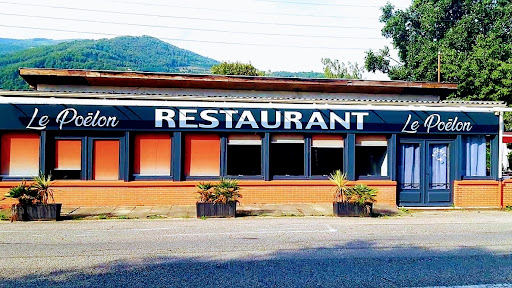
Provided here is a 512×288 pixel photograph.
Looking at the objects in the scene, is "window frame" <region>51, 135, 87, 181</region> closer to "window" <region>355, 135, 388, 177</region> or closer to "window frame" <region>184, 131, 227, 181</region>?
"window frame" <region>184, 131, 227, 181</region>

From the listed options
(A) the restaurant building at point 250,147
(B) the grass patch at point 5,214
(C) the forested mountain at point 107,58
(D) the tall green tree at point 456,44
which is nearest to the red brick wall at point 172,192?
(A) the restaurant building at point 250,147

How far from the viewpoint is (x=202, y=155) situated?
53.5ft

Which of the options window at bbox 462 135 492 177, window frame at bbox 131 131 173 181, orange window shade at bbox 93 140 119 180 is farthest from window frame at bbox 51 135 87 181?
window at bbox 462 135 492 177

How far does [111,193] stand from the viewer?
51.0 ft

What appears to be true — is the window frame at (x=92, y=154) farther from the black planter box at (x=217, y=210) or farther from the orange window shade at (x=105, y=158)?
the black planter box at (x=217, y=210)

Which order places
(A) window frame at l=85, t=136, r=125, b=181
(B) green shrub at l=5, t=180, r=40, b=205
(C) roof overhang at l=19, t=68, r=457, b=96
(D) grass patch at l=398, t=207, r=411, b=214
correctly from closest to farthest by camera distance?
(B) green shrub at l=5, t=180, r=40, b=205
(D) grass patch at l=398, t=207, r=411, b=214
(A) window frame at l=85, t=136, r=125, b=181
(C) roof overhang at l=19, t=68, r=457, b=96

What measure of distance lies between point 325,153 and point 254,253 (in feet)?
28.8

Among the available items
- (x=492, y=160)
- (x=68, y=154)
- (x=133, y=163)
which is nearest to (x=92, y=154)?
(x=68, y=154)

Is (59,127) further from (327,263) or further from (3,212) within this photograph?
(327,263)

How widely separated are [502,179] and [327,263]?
1206 cm

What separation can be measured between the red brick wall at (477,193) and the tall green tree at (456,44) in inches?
585

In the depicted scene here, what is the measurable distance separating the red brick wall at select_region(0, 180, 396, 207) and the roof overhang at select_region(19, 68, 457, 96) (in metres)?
4.82

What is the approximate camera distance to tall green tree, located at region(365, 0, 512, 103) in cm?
2998

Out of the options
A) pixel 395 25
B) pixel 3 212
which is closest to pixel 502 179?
pixel 3 212
